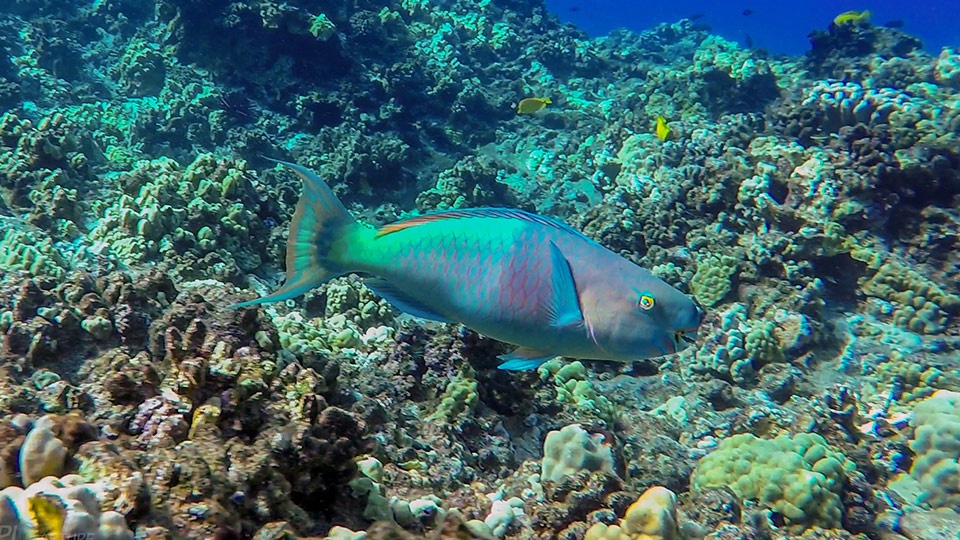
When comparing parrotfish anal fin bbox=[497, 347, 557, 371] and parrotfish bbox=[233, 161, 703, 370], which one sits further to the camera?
parrotfish anal fin bbox=[497, 347, 557, 371]

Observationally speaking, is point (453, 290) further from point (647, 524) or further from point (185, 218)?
point (185, 218)

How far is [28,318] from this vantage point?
11.3 ft

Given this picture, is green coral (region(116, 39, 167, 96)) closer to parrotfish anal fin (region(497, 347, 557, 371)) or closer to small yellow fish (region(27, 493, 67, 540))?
parrotfish anal fin (region(497, 347, 557, 371))

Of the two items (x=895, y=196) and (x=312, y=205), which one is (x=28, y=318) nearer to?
(x=312, y=205)

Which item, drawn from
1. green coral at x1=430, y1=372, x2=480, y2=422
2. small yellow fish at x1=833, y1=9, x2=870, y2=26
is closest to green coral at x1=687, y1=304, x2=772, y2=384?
green coral at x1=430, y1=372, x2=480, y2=422

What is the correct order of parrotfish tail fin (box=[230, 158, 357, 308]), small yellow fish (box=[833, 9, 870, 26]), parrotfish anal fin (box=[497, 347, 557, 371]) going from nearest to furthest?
parrotfish anal fin (box=[497, 347, 557, 371]) < parrotfish tail fin (box=[230, 158, 357, 308]) < small yellow fish (box=[833, 9, 870, 26])

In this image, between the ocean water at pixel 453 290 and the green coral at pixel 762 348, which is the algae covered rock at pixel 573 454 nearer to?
the ocean water at pixel 453 290

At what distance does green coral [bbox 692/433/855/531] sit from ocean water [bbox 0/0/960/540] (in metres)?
0.02

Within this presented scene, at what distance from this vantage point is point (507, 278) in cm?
242

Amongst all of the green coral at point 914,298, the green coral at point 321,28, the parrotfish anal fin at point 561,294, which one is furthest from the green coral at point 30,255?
the green coral at point 914,298

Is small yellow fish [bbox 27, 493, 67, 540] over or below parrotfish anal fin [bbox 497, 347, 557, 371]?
below

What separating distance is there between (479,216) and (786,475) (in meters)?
2.63

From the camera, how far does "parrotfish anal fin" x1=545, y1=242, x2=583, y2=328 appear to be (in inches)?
91.9

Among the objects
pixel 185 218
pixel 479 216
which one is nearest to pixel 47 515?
pixel 479 216
